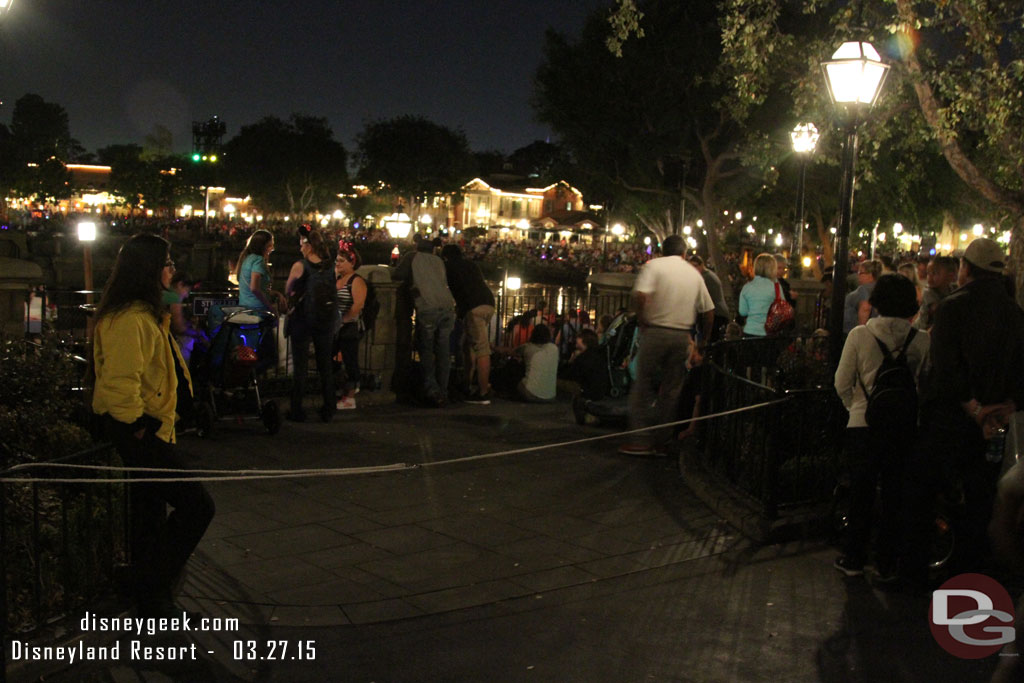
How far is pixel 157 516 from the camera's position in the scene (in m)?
5.05

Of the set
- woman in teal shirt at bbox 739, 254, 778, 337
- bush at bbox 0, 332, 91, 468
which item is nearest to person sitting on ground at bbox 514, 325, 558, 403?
woman in teal shirt at bbox 739, 254, 778, 337

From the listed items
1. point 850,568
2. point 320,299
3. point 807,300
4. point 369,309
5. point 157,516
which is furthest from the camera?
point 807,300

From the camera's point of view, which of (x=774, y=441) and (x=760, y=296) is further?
(x=760, y=296)

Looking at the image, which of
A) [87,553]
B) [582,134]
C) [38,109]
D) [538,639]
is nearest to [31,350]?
[87,553]

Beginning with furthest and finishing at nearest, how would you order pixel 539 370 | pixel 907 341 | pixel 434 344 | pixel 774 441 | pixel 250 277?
pixel 539 370
pixel 434 344
pixel 250 277
pixel 774 441
pixel 907 341

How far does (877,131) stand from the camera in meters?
15.6

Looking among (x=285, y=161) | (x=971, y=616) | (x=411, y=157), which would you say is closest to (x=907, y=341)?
(x=971, y=616)

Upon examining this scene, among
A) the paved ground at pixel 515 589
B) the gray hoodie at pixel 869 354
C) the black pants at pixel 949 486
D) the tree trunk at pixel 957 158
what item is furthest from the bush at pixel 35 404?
the tree trunk at pixel 957 158

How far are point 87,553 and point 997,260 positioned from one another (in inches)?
197

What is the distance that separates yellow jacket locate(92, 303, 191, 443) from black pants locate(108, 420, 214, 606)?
9cm

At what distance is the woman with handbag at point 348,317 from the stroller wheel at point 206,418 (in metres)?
1.97

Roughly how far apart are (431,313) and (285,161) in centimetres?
7797

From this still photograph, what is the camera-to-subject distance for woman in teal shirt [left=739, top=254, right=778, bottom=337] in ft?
36.2

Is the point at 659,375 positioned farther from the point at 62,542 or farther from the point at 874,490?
the point at 62,542
